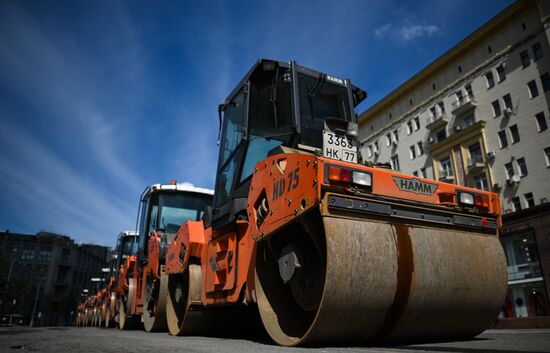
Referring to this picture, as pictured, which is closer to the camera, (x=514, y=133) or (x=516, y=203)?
(x=516, y=203)

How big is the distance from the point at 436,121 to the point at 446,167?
124 inches

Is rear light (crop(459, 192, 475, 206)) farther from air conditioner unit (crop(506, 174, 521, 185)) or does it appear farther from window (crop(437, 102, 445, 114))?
window (crop(437, 102, 445, 114))

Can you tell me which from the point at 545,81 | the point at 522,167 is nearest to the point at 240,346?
the point at 522,167

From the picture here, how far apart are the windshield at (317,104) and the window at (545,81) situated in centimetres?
2033

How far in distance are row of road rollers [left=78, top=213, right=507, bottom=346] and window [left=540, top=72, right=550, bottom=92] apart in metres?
21.6

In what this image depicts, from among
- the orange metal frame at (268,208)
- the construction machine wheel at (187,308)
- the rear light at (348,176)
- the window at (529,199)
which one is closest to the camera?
the rear light at (348,176)

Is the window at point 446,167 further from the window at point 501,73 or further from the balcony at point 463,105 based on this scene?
the window at point 501,73

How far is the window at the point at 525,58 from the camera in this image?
22380 mm

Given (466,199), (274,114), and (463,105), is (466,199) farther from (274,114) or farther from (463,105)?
(463,105)

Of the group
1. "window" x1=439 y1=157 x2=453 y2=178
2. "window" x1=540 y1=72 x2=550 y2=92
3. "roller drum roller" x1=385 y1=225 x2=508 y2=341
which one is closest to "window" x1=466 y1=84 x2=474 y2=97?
"window" x1=439 y1=157 x2=453 y2=178

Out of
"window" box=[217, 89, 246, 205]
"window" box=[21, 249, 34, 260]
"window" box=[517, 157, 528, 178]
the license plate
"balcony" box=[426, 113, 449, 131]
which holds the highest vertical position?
"balcony" box=[426, 113, 449, 131]

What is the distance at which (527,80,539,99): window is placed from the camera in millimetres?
21734

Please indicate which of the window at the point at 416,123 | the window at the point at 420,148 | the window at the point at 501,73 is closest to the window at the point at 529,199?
the window at the point at 501,73

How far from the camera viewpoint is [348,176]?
10.4 feet
